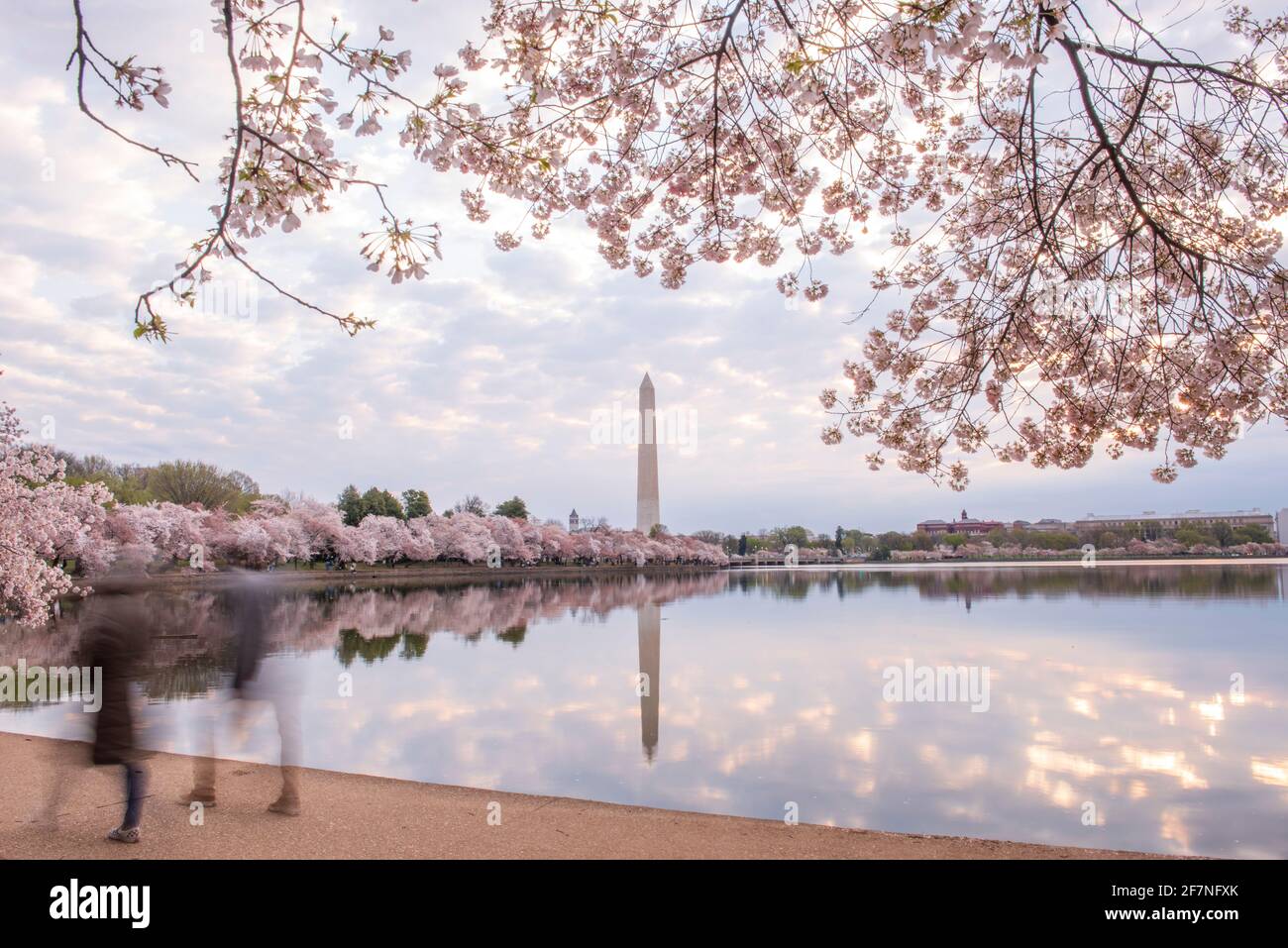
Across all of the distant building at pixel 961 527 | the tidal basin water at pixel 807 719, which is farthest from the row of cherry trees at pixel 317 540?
the distant building at pixel 961 527

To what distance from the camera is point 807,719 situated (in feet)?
35.1

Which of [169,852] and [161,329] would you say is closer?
[161,329]

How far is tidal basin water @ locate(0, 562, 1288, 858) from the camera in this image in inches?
278

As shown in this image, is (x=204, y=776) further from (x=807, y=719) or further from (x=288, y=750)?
(x=807, y=719)

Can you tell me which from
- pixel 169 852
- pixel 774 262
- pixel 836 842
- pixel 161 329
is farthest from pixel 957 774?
pixel 161 329

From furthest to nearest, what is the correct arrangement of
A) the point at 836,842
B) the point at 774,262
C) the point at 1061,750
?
the point at 1061,750, the point at 774,262, the point at 836,842

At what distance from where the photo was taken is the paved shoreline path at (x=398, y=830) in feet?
14.9

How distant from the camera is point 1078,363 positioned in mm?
5371

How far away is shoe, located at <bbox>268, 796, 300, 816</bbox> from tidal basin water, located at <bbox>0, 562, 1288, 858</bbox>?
771 millimetres

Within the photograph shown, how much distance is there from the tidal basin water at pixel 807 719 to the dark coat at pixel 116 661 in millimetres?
790

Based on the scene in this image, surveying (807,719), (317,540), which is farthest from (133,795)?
(317,540)

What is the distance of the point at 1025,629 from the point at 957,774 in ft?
52.8

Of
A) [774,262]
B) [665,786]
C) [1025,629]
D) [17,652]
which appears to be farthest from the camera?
[1025,629]
